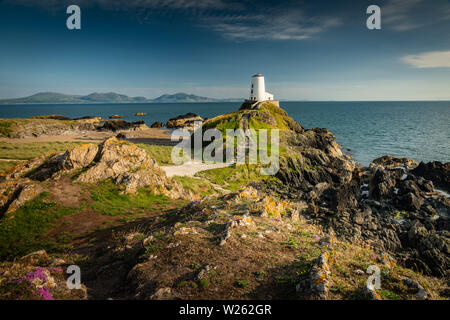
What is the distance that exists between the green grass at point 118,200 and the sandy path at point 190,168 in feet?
40.8

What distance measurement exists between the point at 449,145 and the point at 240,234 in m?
104

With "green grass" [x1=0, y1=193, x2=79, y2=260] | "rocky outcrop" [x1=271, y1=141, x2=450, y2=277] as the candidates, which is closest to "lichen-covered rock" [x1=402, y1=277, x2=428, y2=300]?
"rocky outcrop" [x1=271, y1=141, x2=450, y2=277]

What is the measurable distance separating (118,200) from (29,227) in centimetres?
732

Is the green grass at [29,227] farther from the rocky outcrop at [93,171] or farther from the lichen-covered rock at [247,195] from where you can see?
the lichen-covered rock at [247,195]

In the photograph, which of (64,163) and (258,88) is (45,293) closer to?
(64,163)

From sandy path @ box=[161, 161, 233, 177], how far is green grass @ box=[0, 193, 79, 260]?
63.3 ft

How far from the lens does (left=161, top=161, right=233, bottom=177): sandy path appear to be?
3983cm

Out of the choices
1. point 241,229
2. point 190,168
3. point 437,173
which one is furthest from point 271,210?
point 437,173

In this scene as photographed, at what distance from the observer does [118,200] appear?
2388 cm

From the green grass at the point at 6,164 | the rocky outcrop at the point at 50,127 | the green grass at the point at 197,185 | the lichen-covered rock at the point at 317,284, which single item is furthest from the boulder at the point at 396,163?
the rocky outcrop at the point at 50,127

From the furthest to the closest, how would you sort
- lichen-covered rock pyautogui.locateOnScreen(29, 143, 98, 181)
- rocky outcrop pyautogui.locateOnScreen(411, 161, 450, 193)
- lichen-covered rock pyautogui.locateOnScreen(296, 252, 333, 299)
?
rocky outcrop pyautogui.locateOnScreen(411, 161, 450, 193) < lichen-covered rock pyautogui.locateOnScreen(29, 143, 98, 181) < lichen-covered rock pyautogui.locateOnScreen(296, 252, 333, 299)

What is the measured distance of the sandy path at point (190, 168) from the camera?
39.8 m

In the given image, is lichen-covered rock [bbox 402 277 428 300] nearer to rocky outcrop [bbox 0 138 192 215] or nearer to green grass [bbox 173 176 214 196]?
rocky outcrop [bbox 0 138 192 215]

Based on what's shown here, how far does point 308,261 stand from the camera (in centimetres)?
1014
